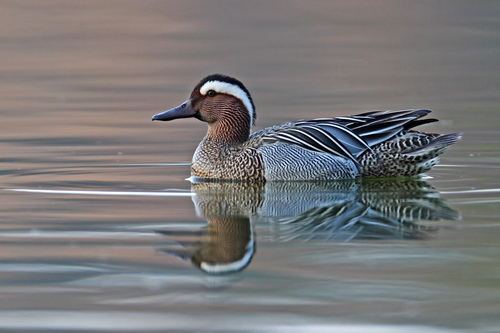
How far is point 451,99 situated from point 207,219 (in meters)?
9.08

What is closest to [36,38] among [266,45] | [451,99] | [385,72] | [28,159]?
[266,45]

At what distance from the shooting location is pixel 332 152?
30.2 ft

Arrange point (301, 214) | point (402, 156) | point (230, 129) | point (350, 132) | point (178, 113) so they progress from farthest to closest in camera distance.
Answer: point (230, 129), point (178, 113), point (350, 132), point (402, 156), point (301, 214)

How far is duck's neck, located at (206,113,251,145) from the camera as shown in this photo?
9.91 metres

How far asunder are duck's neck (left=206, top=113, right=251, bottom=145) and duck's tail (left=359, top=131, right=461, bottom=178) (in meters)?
1.44

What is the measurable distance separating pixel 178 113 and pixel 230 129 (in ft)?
1.95

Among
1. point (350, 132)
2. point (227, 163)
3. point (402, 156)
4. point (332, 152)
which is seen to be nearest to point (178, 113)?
point (227, 163)

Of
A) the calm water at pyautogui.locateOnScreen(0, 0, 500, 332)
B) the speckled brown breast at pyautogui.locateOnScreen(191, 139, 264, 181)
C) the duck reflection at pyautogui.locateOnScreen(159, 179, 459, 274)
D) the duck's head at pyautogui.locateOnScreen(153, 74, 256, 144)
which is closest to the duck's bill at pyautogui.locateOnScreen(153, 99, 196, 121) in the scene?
the duck's head at pyautogui.locateOnScreen(153, 74, 256, 144)

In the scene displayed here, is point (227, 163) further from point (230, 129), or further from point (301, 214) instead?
point (301, 214)

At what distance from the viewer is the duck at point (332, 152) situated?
9109mm

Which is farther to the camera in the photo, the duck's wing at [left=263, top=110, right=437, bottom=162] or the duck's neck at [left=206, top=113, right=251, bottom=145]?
the duck's neck at [left=206, top=113, right=251, bottom=145]

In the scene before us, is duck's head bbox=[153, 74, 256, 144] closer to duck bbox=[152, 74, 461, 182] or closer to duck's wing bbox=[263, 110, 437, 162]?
duck bbox=[152, 74, 461, 182]

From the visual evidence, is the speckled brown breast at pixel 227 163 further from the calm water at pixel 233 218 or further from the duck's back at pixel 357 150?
the calm water at pixel 233 218

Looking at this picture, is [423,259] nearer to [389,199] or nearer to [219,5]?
[389,199]
